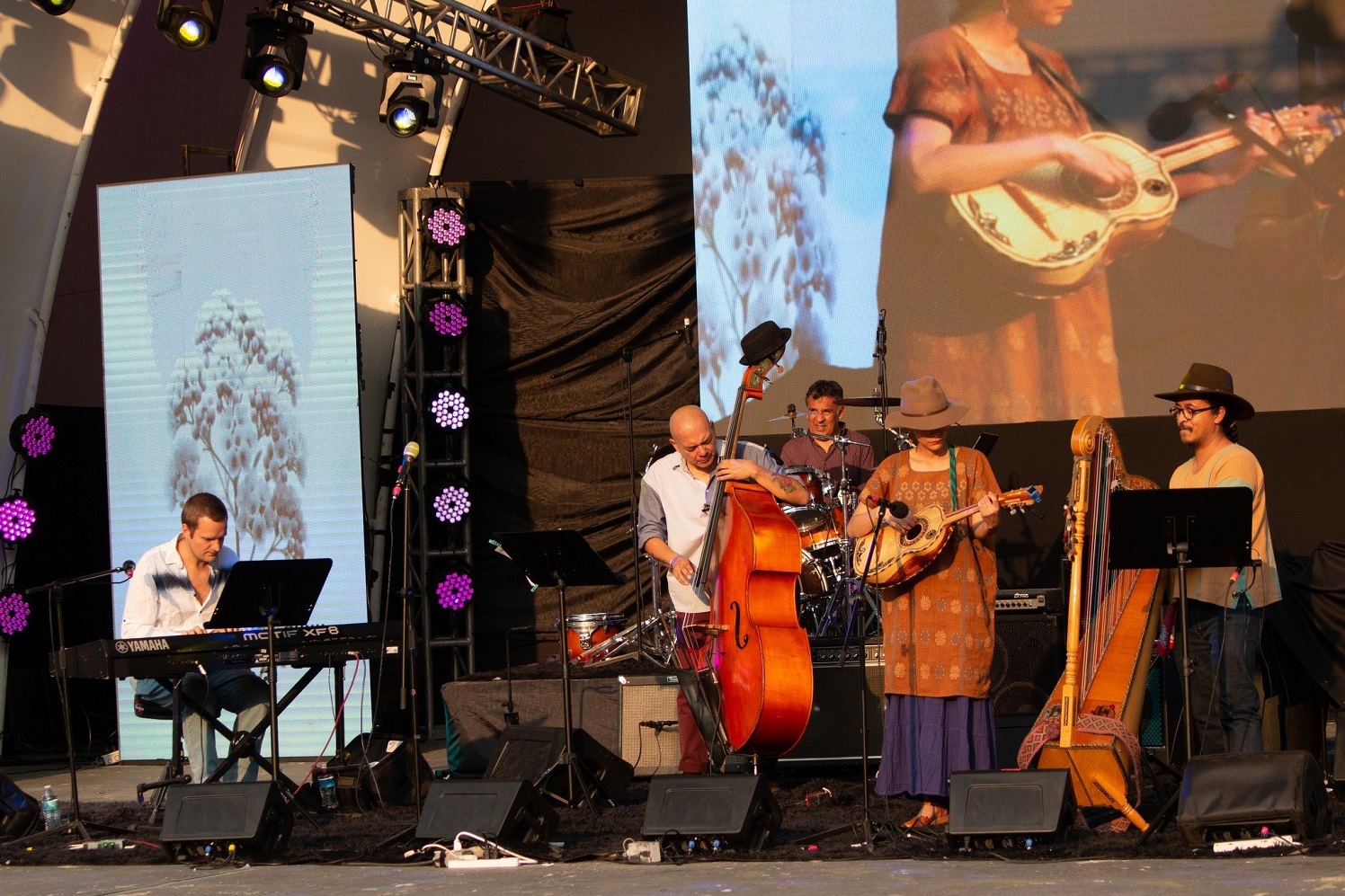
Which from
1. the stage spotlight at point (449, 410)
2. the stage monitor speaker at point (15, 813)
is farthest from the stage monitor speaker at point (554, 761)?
the stage spotlight at point (449, 410)

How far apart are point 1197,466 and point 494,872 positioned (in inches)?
114

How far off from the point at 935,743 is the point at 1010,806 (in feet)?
1.51

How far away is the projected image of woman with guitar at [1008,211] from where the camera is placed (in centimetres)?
854

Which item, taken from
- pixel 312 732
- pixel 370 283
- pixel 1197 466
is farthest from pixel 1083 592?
pixel 370 283

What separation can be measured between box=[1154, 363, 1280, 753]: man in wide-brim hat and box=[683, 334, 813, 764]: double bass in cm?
137

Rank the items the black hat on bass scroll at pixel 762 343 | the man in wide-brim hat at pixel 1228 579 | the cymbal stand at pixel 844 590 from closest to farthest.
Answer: the man in wide-brim hat at pixel 1228 579 < the black hat on bass scroll at pixel 762 343 < the cymbal stand at pixel 844 590

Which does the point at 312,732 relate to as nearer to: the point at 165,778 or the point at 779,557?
the point at 165,778

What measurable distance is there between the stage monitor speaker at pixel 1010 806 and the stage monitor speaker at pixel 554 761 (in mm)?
1894

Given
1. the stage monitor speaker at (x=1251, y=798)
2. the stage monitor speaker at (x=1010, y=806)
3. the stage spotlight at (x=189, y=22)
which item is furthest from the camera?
the stage spotlight at (x=189, y=22)

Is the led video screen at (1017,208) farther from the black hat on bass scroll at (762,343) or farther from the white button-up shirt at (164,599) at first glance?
the white button-up shirt at (164,599)

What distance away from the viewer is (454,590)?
9336 mm

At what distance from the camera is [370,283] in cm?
994

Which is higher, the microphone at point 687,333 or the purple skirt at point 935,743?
the microphone at point 687,333

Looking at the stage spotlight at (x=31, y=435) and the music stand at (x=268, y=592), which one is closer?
A: the music stand at (x=268, y=592)
